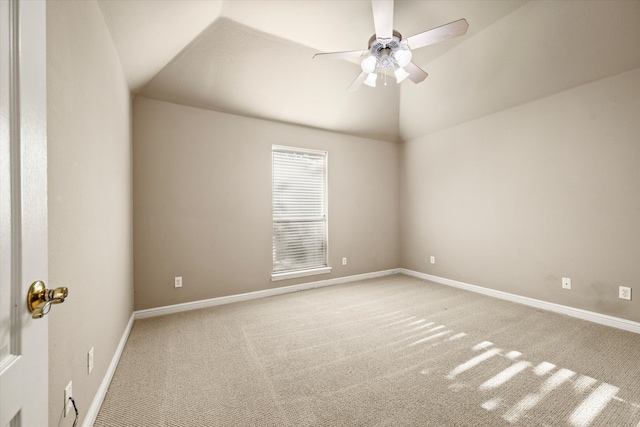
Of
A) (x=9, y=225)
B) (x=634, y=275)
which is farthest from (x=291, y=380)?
(x=634, y=275)

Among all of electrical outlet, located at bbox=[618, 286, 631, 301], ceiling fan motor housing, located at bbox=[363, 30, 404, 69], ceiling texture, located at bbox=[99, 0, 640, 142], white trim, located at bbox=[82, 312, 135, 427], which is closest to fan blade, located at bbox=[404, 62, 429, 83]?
ceiling fan motor housing, located at bbox=[363, 30, 404, 69]

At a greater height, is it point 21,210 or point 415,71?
point 415,71

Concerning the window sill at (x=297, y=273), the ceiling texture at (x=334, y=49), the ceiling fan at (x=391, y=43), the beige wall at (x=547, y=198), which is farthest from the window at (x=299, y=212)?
the beige wall at (x=547, y=198)

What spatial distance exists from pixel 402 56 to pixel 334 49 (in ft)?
3.77

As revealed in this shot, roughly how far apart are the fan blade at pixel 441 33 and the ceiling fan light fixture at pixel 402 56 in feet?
0.20

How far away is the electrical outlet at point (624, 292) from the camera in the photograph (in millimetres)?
2674

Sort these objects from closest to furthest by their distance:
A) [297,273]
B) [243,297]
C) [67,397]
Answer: [67,397] → [243,297] → [297,273]

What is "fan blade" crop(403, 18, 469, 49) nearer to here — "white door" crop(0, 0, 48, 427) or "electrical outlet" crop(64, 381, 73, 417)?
"white door" crop(0, 0, 48, 427)

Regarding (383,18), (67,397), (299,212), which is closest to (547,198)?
(383,18)

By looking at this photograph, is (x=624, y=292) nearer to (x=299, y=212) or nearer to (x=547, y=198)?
(x=547, y=198)

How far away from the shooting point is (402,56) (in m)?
2.23

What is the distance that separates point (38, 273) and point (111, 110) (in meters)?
1.94

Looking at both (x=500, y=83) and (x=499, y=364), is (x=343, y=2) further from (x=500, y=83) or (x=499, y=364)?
(x=499, y=364)

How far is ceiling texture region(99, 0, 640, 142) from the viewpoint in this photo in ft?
7.68
